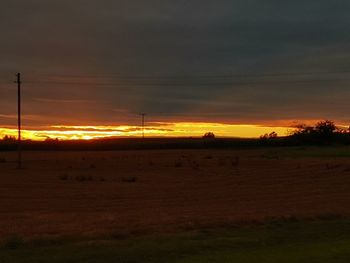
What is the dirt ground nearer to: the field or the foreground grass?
the field

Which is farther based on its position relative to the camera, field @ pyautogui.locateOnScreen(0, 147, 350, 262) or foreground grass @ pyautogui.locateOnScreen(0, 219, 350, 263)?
field @ pyautogui.locateOnScreen(0, 147, 350, 262)

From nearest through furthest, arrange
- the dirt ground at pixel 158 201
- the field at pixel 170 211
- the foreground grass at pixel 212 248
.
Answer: the foreground grass at pixel 212 248 → the field at pixel 170 211 → the dirt ground at pixel 158 201

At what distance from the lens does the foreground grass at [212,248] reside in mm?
14289

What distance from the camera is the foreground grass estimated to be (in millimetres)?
14289

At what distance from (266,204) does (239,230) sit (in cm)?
1074

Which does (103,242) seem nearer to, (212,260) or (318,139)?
(212,260)

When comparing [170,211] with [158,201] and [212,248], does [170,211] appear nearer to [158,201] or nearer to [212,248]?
[158,201]

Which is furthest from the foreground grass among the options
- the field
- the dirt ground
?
the dirt ground

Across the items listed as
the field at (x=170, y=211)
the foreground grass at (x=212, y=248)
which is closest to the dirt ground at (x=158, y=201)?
the field at (x=170, y=211)

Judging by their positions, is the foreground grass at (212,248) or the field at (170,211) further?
the field at (170,211)

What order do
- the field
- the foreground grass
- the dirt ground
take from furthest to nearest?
the dirt ground, the field, the foreground grass

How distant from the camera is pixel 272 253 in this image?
14.8 meters

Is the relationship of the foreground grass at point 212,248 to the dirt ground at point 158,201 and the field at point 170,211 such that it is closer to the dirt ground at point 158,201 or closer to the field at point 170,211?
the field at point 170,211

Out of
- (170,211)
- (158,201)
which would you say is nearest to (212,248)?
(170,211)
